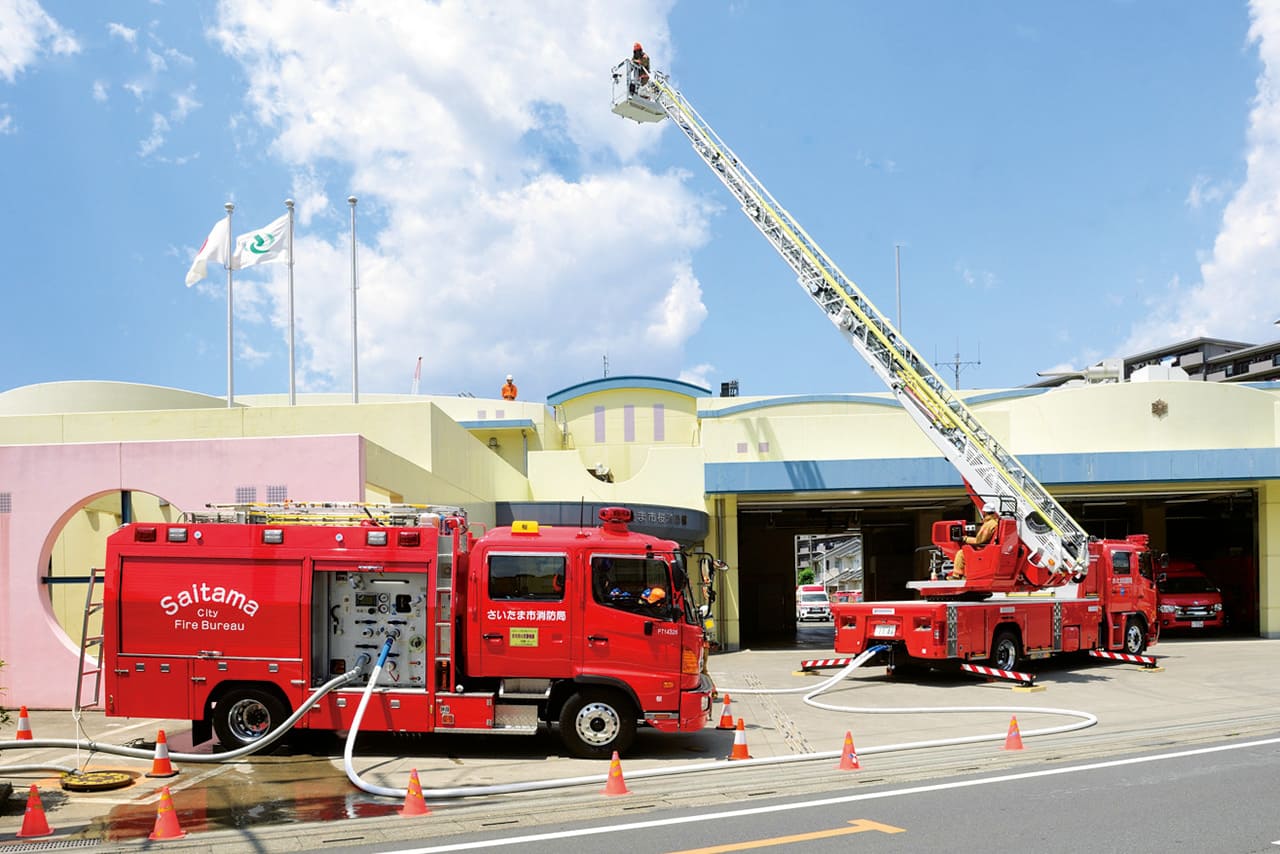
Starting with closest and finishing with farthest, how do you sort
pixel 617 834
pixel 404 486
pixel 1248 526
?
pixel 617 834 → pixel 404 486 → pixel 1248 526

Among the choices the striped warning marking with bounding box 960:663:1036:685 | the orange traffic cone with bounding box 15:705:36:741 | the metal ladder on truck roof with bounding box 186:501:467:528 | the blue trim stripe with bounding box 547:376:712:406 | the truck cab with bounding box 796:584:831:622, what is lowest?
the truck cab with bounding box 796:584:831:622

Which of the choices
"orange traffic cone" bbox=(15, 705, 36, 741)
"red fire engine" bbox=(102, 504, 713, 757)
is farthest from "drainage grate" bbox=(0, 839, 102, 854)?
"orange traffic cone" bbox=(15, 705, 36, 741)

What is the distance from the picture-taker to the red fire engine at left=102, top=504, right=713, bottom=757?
39.3ft

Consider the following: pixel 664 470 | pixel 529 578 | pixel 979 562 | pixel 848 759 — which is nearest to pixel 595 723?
pixel 529 578

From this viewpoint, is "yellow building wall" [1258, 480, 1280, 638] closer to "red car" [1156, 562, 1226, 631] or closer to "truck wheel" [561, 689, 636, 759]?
"red car" [1156, 562, 1226, 631]

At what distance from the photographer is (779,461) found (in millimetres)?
28750

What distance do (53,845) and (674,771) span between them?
537cm

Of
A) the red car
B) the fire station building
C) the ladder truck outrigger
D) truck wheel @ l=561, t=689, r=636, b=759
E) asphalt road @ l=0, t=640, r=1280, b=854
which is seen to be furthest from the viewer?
the red car

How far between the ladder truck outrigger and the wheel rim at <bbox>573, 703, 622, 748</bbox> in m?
9.03

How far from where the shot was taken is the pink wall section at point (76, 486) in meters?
15.9

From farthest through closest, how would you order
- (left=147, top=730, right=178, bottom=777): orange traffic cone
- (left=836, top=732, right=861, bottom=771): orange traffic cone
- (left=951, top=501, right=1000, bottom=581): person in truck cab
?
(left=951, top=501, right=1000, bottom=581): person in truck cab < (left=836, top=732, right=861, bottom=771): orange traffic cone < (left=147, top=730, right=178, bottom=777): orange traffic cone

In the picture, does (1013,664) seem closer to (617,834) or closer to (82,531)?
(617,834)

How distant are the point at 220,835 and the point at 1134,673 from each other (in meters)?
18.2

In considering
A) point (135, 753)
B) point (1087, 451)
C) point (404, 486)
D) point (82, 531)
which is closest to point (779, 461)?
point (1087, 451)
